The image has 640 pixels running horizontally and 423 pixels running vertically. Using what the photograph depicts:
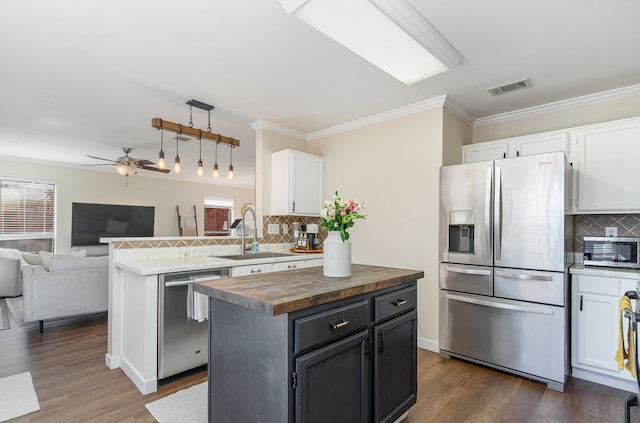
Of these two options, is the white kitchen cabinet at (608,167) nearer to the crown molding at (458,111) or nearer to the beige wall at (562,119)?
the beige wall at (562,119)

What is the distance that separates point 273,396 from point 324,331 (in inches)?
13.6

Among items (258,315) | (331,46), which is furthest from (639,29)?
(258,315)

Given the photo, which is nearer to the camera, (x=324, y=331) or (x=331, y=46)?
(x=324, y=331)

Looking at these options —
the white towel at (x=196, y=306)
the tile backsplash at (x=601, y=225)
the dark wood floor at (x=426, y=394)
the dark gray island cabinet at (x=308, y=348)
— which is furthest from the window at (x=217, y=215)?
the tile backsplash at (x=601, y=225)

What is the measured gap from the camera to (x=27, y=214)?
6500 millimetres

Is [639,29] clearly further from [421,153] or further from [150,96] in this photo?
[150,96]

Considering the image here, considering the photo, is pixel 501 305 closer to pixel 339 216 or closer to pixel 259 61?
pixel 339 216

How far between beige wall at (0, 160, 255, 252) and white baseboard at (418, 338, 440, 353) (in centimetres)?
716

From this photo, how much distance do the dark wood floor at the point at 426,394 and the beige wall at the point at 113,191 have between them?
14.7ft

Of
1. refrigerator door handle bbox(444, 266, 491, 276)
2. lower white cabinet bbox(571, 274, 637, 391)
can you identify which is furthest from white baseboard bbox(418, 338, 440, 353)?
lower white cabinet bbox(571, 274, 637, 391)

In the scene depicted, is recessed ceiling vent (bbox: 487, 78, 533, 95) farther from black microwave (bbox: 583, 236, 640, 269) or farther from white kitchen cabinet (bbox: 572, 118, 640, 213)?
black microwave (bbox: 583, 236, 640, 269)

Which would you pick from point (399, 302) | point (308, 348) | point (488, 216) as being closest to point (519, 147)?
point (488, 216)

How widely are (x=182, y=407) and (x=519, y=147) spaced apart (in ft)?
12.6

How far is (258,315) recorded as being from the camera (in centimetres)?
148
